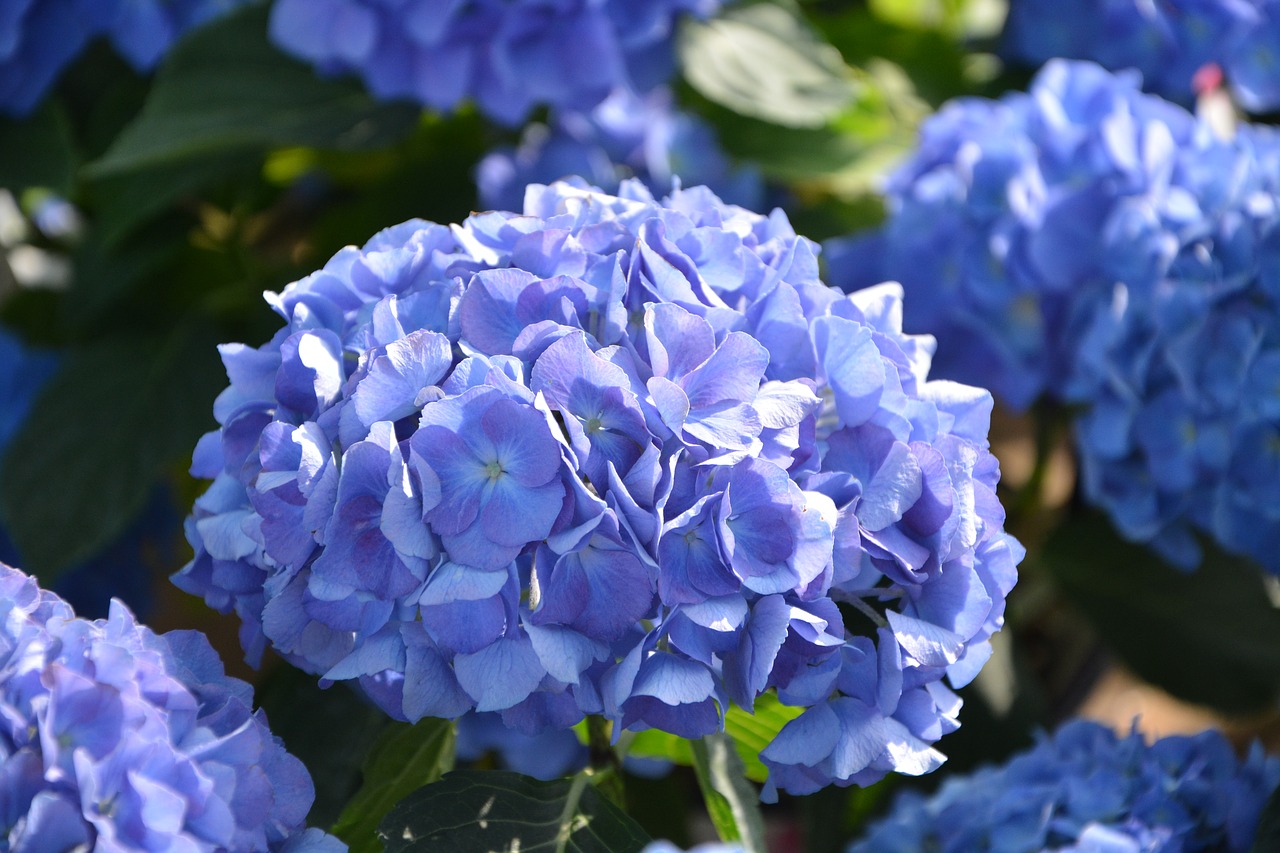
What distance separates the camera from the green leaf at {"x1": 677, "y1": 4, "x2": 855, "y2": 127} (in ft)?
2.92

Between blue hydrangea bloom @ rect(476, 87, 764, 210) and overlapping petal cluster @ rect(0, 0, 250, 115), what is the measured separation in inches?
9.3

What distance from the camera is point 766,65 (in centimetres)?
91

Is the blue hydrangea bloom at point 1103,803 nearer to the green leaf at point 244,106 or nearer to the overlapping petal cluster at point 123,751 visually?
the overlapping petal cluster at point 123,751

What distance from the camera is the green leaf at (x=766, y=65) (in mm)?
889

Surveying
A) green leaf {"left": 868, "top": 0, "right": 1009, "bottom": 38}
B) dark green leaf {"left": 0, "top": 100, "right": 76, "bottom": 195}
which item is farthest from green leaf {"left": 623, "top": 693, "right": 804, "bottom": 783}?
green leaf {"left": 868, "top": 0, "right": 1009, "bottom": 38}

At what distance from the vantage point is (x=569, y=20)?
2.56ft

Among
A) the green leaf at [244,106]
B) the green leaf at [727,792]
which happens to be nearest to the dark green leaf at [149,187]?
the green leaf at [244,106]

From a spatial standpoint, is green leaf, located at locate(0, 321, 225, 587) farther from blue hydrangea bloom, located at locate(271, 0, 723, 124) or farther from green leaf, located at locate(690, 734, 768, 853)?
green leaf, located at locate(690, 734, 768, 853)

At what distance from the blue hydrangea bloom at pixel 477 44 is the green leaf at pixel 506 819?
0.44 meters

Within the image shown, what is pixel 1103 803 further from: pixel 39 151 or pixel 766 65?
pixel 39 151

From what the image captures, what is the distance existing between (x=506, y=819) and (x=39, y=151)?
0.61m

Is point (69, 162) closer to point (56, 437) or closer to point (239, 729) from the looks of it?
point (56, 437)

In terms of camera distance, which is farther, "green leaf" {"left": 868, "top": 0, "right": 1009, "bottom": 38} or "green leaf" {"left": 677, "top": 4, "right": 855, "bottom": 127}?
"green leaf" {"left": 868, "top": 0, "right": 1009, "bottom": 38}

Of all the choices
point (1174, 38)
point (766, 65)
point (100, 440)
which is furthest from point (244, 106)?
point (1174, 38)
